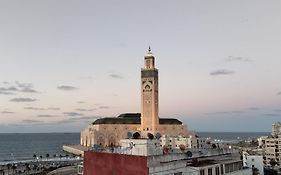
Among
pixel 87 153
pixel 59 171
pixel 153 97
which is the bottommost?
pixel 59 171

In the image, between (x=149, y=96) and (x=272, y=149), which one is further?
(x=149, y=96)

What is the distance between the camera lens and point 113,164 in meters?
45.9

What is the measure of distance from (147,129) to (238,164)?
140 m

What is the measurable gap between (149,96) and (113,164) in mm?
149491

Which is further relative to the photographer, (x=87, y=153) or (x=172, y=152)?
(x=87, y=153)

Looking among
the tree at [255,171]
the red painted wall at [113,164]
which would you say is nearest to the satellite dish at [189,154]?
the red painted wall at [113,164]

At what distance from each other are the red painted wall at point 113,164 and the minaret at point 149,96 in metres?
144

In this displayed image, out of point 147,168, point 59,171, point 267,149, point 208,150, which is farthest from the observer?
point 267,149

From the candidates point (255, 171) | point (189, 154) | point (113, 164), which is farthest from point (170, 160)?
point (255, 171)

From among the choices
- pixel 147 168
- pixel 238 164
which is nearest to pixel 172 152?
pixel 147 168

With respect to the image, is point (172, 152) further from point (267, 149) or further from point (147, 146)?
point (267, 149)

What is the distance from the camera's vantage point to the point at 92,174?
4988 cm

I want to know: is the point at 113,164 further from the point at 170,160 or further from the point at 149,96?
the point at 149,96

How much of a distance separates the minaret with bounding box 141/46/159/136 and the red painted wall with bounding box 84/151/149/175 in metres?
144
